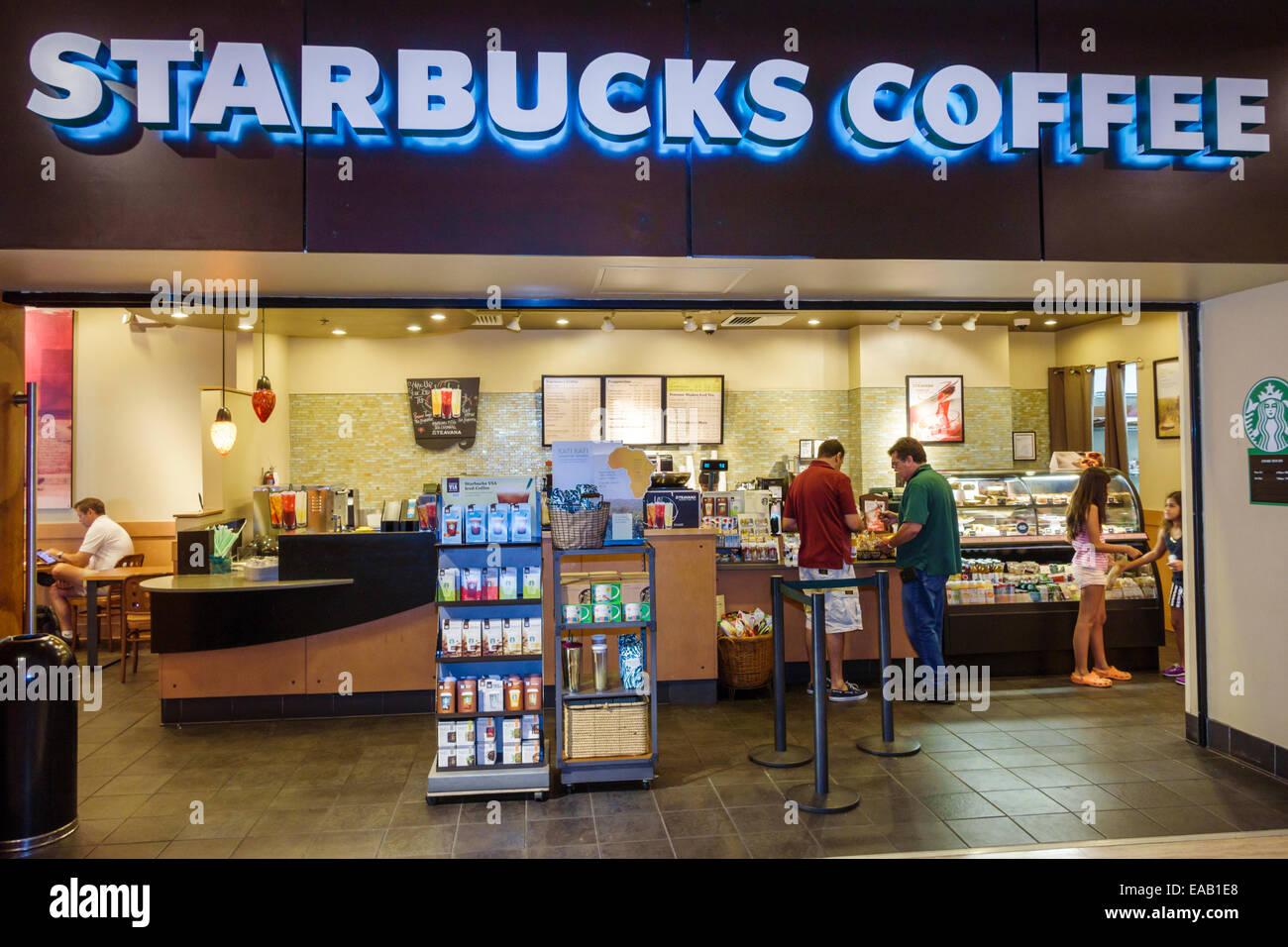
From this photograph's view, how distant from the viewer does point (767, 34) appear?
4.02 meters

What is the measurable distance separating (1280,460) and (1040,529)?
2646mm

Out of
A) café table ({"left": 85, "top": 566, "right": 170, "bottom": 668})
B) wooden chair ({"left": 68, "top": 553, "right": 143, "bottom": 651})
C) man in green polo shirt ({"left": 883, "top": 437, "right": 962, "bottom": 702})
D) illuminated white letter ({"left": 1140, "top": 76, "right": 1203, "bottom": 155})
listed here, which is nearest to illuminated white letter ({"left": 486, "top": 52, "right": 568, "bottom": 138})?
illuminated white letter ({"left": 1140, "top": 76, "right": 1203, "bottom": 155})

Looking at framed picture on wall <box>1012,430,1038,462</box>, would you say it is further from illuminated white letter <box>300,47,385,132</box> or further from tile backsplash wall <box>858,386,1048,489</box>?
illuminated white letter <box>300,47,385,132</box>

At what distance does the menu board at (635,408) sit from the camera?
1013cm

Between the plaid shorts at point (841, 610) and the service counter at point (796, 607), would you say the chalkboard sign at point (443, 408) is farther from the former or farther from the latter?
the plaid shorts at point (841, 610)

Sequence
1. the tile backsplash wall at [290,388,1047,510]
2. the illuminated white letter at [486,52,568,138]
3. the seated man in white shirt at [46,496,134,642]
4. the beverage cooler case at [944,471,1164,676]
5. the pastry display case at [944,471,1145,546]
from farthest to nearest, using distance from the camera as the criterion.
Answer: the tile backsplash wall at [290,388,1047,510]
the seated man in white shirt at [46,496,134,642]
the pastry display case at [944,471,1145,546]
the beverage cooler case at [944,471,1164,676]
the illuminated white letter at [486,52,568,138]

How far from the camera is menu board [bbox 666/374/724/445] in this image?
405 inches

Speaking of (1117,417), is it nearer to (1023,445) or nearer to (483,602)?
(1023,445)

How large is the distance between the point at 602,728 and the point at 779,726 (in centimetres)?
116

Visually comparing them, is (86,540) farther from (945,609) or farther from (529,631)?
(945,609)

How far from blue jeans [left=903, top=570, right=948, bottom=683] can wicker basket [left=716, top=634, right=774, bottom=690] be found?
110 cm

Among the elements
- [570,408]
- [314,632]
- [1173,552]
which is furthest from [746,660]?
[570,408]

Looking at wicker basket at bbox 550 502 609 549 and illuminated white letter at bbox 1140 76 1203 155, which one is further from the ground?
illuminated white letter at bbox 1140 76 1203 155
